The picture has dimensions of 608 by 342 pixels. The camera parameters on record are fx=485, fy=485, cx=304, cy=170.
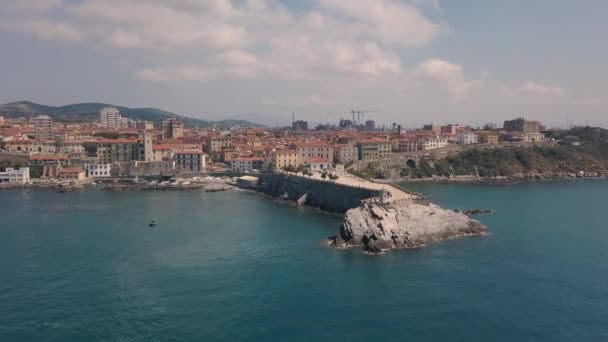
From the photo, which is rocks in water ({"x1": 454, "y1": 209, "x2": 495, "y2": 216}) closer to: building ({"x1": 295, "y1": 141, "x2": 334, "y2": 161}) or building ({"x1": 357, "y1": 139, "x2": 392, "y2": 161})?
building ({"x1": 295, "y1": 141, "x2": 334, "y2": 161})

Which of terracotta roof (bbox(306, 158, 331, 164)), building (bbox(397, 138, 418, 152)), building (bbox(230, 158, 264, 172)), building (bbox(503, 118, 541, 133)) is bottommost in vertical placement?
building (bbox(230, 158, 264, 172))

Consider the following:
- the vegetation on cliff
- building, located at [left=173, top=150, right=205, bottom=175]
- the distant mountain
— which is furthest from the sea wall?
the distant mountain

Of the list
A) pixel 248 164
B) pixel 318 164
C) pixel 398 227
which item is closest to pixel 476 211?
pixel 398 227

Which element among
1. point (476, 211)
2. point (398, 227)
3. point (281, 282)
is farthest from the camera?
point (476, 211)

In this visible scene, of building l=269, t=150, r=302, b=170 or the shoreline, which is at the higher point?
building l=269, t=150, r=302, b=170

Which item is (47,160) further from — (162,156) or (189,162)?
(189,162)

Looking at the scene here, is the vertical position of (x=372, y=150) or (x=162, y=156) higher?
(x=372, y=150)
